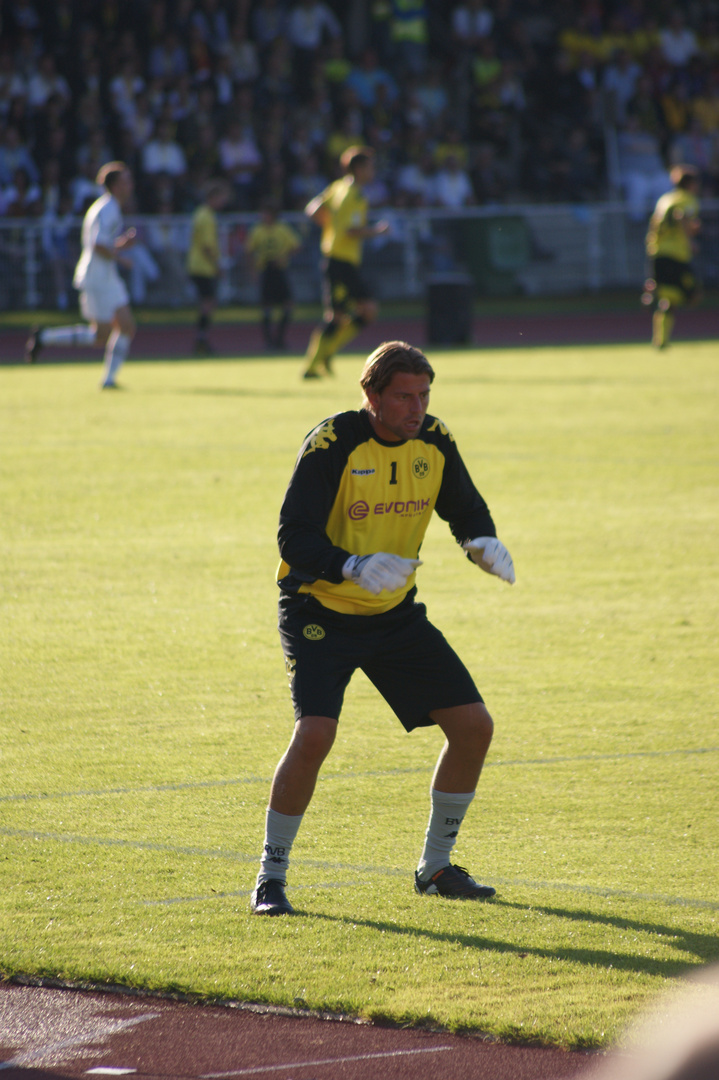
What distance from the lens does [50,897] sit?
3.83 metres

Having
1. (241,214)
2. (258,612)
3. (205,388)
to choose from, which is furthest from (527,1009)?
(241,214)

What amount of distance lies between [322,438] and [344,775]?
4.64 feet

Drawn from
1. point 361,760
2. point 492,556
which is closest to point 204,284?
point 361,760

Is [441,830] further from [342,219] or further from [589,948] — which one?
[342,219]

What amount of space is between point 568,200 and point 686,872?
25308mm

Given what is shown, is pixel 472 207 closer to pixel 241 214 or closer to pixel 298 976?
pixel 241 214

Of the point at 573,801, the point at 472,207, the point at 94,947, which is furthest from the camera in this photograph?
the point at 472,207

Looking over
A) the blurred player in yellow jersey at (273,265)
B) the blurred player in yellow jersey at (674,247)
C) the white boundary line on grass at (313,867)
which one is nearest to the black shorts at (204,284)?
the blurred player in yellow jersey at (273,265)

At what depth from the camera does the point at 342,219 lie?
16.6 m

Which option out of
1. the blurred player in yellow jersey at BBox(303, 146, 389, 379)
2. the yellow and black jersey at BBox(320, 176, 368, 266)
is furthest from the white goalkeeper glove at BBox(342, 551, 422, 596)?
the yellow and black jersey at BBox(320, 176, 368, 266)

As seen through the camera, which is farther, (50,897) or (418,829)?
(418,829)

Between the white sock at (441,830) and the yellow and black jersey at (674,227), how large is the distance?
16.2 metres

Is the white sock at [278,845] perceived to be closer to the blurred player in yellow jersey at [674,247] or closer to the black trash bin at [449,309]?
the blurred player in yellow jersey at [674,247]

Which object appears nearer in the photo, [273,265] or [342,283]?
[342,283]
